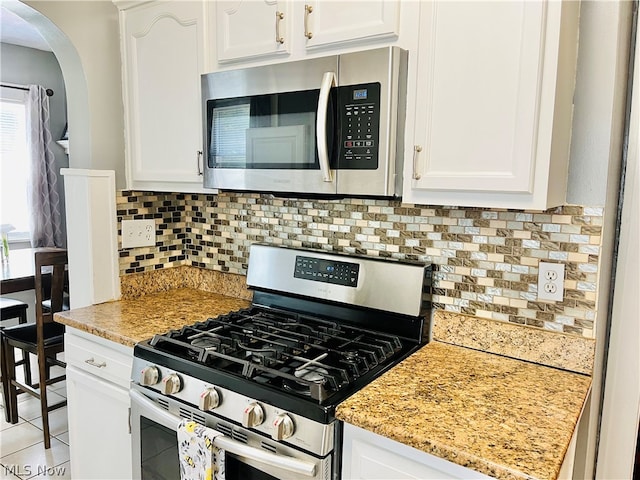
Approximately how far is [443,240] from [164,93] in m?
1.19

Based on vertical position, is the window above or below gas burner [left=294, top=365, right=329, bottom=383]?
above

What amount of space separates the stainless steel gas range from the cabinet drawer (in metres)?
0.15

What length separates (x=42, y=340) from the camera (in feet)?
8.86

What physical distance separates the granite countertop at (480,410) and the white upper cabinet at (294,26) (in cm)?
96

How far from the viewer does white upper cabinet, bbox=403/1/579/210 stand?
1.18m

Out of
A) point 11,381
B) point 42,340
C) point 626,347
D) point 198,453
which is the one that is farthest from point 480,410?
point 11,381

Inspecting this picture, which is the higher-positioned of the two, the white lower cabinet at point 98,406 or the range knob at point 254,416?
the range knob at point 254,416

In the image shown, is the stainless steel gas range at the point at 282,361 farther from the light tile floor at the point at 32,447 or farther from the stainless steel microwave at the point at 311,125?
the light tile floor at the point at 32,447

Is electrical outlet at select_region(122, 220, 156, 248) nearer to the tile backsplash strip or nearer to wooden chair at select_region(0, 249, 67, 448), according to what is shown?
the tile backsplash strip

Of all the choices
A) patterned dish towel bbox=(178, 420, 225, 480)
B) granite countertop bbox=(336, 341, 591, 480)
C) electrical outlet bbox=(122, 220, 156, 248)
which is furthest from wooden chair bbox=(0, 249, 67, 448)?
granite countertop bbox=(336, 341, 591, 480)

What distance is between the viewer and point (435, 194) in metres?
1.37

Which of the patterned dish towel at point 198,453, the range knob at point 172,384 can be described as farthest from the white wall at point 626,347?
the range knob at point 172,384

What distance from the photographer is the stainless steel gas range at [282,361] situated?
1.26 meters

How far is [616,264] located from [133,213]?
6.10ft
